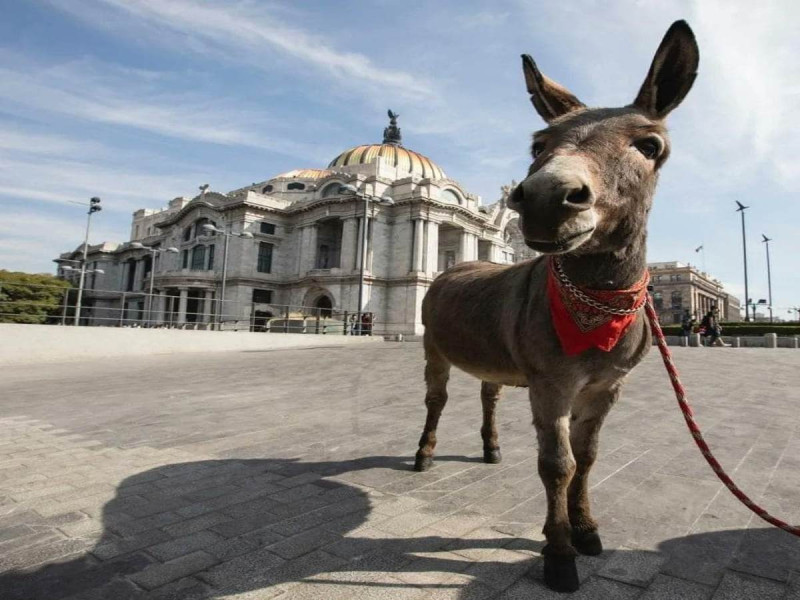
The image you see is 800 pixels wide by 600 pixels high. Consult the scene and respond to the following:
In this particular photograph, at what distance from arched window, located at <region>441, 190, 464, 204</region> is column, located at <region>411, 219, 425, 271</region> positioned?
14.7 feet

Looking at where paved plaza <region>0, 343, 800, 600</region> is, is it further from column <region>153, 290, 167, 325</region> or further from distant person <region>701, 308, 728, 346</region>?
column <region>153, 290, 167, 325</region>

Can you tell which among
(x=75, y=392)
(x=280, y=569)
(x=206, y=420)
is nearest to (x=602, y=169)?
(x=280, y=569)

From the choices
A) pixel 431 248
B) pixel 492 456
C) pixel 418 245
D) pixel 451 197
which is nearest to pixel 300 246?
pixel 418 245

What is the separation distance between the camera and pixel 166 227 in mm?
60875

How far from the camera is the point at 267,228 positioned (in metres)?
49.8

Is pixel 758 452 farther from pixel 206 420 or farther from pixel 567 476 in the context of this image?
pixel 206 420

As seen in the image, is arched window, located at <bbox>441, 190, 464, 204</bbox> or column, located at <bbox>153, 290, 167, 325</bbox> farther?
column, located at <bbox>153, 290, 167, 325</bbox>

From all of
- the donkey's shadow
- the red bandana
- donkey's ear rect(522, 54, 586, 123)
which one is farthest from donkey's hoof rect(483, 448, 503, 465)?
donkey's ear rect(522, 54, 586, 123)

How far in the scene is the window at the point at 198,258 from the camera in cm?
5266

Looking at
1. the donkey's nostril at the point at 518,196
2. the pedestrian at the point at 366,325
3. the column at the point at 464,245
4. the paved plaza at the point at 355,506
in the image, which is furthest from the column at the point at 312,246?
the donkey's nostril at the point at 518,196

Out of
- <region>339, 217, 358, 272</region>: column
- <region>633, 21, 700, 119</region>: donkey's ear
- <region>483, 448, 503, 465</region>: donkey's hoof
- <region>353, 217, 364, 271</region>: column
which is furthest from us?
<region>339, 217, 358, 272</region>: column

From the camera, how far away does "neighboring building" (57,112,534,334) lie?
4519 centimetres

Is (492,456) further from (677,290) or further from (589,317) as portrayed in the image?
(677,290)

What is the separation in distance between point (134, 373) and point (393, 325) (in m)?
33.7
